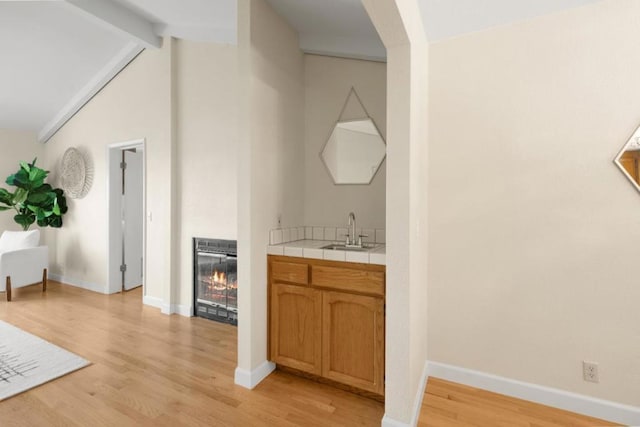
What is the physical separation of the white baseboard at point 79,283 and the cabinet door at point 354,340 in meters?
3.87

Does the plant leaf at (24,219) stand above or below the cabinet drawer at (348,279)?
Result: above

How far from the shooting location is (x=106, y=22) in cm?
327

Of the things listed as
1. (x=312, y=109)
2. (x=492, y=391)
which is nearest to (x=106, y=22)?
(x=312, y=109)

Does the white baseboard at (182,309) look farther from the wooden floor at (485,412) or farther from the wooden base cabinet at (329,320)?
the wooden floor at (485,412)

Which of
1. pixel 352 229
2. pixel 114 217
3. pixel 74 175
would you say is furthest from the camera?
pixel 74 175

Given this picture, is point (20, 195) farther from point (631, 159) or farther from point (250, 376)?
point (631, 159)

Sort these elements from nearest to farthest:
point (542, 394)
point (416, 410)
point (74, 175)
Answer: point (416, 410)
point (542, 394)
point (74, 175)

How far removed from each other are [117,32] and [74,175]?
8.55 ft

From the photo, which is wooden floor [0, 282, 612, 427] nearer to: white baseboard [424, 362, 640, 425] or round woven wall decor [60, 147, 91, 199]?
white baseboard [424, 362, 640, 425]

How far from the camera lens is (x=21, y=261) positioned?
14.2ft

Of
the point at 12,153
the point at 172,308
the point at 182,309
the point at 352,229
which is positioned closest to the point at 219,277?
the point at 182,309

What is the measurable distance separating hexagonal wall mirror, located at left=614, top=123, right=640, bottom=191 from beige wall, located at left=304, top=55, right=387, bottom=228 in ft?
4.80

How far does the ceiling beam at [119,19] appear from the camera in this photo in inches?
122

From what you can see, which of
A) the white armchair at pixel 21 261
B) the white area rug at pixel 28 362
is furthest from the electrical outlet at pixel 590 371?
the white armchair at pixel 21 261
